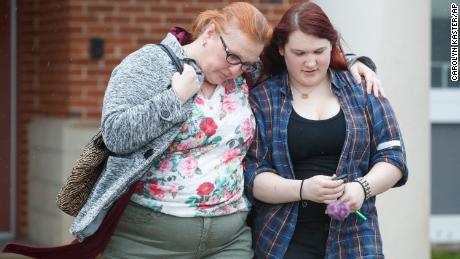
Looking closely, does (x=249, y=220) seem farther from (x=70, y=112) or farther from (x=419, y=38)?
(x=70, y=112)

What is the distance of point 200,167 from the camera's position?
3602mm

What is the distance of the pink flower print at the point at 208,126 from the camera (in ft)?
11.8

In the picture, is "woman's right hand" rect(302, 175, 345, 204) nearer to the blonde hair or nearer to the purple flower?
the purple flower

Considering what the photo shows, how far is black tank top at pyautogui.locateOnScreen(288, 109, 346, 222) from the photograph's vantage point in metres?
3.71

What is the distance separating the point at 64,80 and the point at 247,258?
4.28 metres

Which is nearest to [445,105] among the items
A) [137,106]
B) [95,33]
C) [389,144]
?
[95,33]

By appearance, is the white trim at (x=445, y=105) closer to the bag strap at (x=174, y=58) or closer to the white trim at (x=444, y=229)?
the white trim at (x=444, y=229)

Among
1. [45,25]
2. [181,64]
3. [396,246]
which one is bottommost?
[396,246]

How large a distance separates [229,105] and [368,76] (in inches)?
22.0

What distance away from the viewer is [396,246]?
17.8 ft

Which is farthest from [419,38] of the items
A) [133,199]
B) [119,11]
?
[119,11]

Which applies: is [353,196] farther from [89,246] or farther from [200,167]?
[89,246]

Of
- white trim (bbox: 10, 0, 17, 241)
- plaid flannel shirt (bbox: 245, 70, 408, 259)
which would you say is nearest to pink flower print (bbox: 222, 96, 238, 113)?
plaid flannel shirt (bbox: 245, 70, 408, 259)

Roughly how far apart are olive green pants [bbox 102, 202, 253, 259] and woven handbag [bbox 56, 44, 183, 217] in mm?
162
